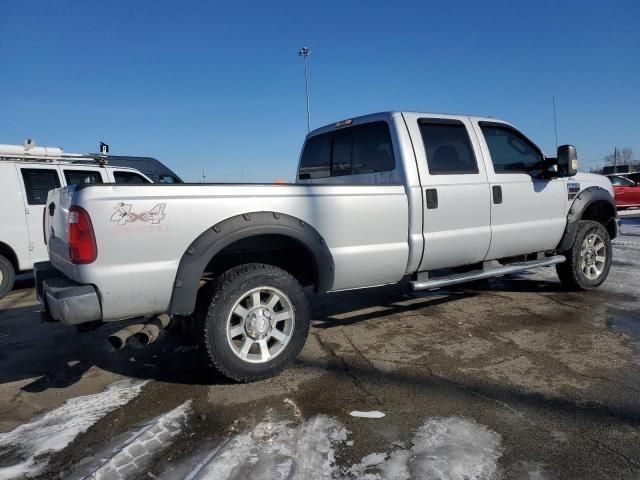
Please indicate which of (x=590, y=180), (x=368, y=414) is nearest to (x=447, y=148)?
(x=590, y=180)

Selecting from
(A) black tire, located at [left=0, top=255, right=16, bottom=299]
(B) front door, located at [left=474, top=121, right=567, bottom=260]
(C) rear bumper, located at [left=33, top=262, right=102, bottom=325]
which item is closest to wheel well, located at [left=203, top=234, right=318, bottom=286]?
(C) rear bumper, located at [left=33, top=262, right=102, bottom=325]

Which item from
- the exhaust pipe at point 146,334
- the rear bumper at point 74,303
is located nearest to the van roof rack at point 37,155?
the rear bumper at point 74,303

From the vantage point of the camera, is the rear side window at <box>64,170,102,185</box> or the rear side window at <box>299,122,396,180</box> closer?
the rear side window at <box>299,122,396,180</box>

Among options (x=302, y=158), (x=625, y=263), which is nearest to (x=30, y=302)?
(x=302, y=158)

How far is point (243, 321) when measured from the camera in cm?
313

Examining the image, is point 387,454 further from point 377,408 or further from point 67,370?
point 67,370

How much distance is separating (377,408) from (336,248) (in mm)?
1236

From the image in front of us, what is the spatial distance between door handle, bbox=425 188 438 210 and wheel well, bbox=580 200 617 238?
8.94 ft

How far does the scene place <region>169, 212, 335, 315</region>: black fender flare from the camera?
2.88 metres

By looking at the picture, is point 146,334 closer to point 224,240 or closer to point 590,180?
point 224,240

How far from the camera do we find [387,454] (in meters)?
2.28

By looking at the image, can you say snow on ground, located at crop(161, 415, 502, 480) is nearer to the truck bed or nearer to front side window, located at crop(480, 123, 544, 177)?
the truck bed

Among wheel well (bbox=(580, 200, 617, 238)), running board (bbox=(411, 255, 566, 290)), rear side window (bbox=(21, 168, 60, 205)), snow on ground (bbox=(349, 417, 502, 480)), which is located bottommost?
snow on ground (bbox=(349, 417, 502, 480))

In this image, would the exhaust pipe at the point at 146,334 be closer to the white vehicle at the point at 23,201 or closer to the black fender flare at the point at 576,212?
the black fender flare at the point at 576,212
